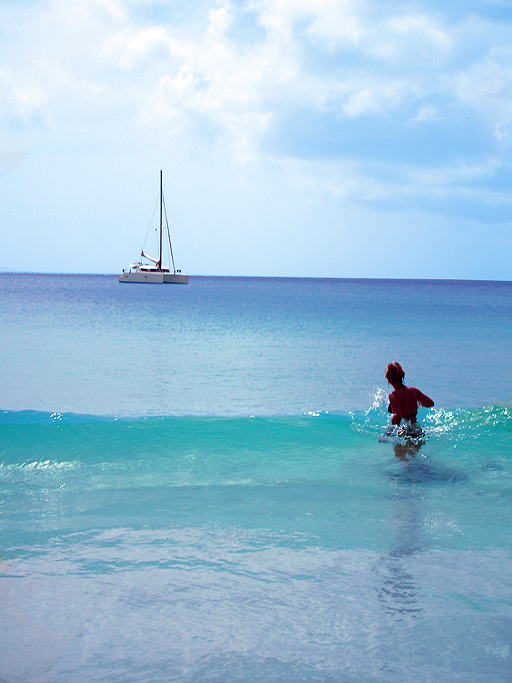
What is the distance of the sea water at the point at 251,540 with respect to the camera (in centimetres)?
370

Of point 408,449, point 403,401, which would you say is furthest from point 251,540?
point 408,449

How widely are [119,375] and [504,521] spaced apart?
12.6m

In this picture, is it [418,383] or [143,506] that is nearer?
[143,506]

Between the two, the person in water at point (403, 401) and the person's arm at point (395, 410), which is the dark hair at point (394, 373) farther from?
the person's arm at point (395, 410)

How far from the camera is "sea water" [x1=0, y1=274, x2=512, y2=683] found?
3699 millimetres

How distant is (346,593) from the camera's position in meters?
4.41

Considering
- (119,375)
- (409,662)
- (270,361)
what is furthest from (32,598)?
(270,361)

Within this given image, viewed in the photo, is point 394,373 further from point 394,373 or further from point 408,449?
point 408,449

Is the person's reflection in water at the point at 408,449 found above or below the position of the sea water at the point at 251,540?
above

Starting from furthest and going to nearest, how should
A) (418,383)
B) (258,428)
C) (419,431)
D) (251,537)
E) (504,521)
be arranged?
1. (418,383)
2. (258,428)
3. (419,431)
4. (504,521)
5. (251,537)

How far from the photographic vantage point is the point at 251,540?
539 centimetres

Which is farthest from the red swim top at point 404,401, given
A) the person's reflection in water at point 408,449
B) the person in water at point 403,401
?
the person's reflection in water at point 408,449

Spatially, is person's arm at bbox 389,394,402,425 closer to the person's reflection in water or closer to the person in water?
the person in water

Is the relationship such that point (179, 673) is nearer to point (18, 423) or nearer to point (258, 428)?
point (258, 428)
